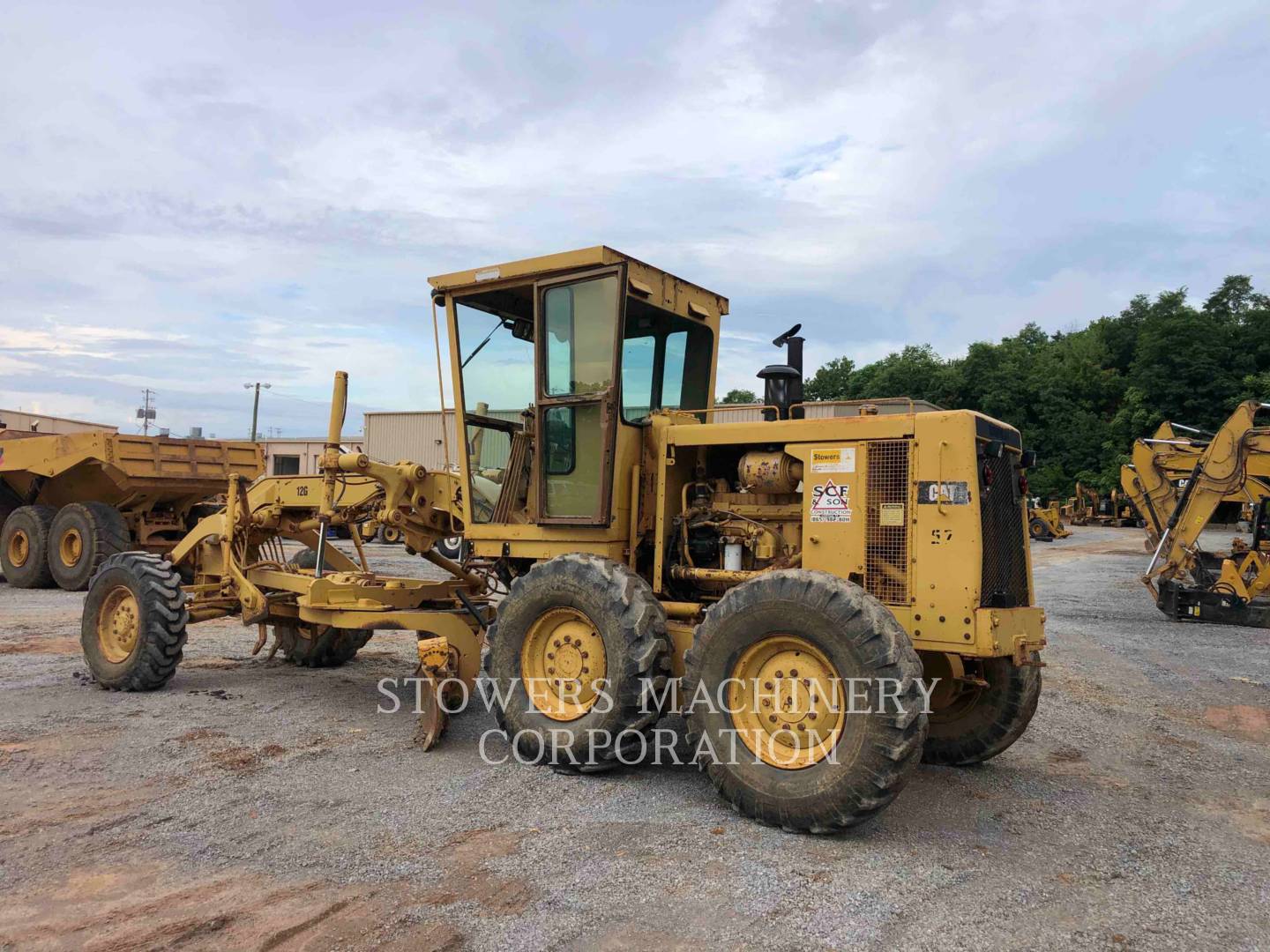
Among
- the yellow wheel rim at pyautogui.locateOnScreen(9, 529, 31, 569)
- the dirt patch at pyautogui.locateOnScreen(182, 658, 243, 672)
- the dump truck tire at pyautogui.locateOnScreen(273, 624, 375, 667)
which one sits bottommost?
the dirt patch at pyautogui.locateOnScreen(182, 658, 243, 672)

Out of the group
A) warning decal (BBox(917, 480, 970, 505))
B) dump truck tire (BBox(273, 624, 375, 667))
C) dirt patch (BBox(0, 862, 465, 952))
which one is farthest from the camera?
dump truck tire (BBox(273, 624, 375, 667))

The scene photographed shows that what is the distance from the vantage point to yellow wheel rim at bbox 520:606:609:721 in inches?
208

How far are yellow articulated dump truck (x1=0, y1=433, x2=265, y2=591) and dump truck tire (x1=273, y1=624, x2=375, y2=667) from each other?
6757mm

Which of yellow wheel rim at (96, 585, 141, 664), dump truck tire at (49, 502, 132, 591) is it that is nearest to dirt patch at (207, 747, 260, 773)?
yellow wheel rim at (96, 585, 141, 664)

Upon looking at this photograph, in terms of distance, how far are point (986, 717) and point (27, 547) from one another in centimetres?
1431

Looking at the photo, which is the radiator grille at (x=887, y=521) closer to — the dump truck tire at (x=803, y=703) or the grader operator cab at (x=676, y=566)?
the grader operator cab at (x=676, y=566)

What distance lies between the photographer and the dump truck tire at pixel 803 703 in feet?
13.6

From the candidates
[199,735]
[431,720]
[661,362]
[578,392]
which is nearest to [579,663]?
[431,720]

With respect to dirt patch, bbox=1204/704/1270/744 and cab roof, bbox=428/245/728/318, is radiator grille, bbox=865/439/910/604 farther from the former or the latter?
dirt patch, bbox=1204/704/1270/744

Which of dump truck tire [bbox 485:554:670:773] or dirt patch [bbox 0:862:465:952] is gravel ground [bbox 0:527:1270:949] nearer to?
dirt patch [bbox 0:862:465:952]

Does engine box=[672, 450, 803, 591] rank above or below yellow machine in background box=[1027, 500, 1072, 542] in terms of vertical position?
below

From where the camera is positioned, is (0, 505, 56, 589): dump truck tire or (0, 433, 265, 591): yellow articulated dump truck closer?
(0, 433, 265, 591): yellow articulated dump truck

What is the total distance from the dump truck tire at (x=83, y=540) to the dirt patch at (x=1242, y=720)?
44.1 ft

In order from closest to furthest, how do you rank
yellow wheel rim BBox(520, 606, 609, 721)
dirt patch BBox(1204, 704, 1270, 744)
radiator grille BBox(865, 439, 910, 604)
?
1. radiator grille BBox(865, 439, 910, 604)
2. yellow wheel rim BBox(520, 606, 609, 721)
3. dirt patch BBox(1204, 704, 1270, 744)
